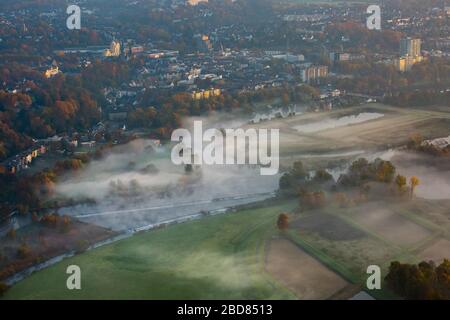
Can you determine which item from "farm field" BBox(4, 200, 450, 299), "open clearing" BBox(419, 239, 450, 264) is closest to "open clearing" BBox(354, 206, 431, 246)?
"farm field" BBox(4, 200, 450, 299)

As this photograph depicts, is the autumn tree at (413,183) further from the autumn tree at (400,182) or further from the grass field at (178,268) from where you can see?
the grass field at (178,268)

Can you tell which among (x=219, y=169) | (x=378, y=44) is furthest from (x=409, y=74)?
(x=219, y=169)

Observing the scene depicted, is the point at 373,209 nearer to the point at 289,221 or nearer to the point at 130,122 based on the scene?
the point at 289,221

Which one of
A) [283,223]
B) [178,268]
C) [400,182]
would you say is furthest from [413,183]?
[178,268]

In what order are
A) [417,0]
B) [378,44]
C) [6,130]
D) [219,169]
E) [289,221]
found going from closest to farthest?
[289,221] < [219,169] < [6,130] < [378,44] < [417,0]

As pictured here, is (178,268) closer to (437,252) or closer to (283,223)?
(283,223)

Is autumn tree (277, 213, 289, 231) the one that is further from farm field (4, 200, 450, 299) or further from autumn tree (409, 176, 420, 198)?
autumn tree (409, 176, 420, 198)
